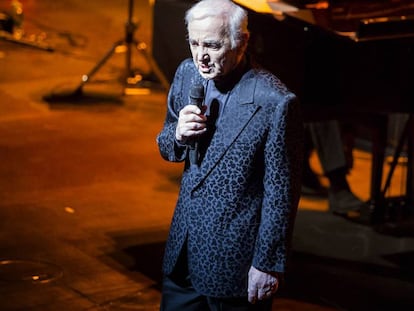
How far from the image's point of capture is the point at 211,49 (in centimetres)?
304

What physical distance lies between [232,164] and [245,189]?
9 cm

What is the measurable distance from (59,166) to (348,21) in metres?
2.28

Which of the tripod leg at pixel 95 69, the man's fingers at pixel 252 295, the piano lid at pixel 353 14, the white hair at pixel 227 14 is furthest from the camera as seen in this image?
the tripod leg at pixel 95 69

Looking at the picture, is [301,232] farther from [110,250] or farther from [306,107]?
[110,250]

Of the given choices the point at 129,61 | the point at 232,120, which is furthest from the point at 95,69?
the point at 232,120

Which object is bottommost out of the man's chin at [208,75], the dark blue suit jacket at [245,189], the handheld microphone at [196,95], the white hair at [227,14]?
the dark blue suit jacket at [245,189]

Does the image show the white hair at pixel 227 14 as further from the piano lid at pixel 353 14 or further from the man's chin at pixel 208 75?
the piano lid at pixel 353 14

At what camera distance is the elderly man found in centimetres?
306

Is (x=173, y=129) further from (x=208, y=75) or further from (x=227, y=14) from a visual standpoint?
(x=227, y=14)

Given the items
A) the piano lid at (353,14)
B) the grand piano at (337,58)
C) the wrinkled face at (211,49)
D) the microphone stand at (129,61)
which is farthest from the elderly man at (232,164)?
the microphone stand at (129,61)

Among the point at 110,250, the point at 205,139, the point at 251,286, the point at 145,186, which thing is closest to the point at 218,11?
the point at 205,139

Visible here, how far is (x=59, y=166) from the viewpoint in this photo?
6.98 metres

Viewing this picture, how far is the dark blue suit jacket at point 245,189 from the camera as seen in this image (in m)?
3.10

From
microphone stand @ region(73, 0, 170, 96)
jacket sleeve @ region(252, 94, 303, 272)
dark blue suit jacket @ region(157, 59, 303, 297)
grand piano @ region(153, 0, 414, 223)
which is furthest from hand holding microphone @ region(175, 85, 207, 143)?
microphone stand @ region(73, 0, 170, 96)
